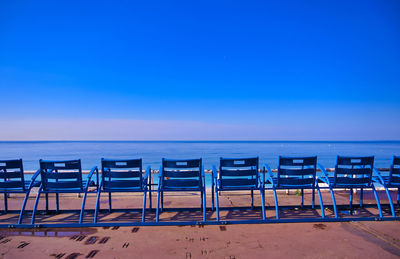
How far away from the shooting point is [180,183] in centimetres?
416

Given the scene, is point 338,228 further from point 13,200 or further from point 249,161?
point 13,200

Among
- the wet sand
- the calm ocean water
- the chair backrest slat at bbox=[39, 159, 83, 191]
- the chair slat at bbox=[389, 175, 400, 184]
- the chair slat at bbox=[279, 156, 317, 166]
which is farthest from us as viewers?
the calm ocean water

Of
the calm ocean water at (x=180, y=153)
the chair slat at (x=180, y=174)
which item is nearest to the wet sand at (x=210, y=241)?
the chair slat at (x=180, y=174)

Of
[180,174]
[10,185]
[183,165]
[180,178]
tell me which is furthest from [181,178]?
[10,185]

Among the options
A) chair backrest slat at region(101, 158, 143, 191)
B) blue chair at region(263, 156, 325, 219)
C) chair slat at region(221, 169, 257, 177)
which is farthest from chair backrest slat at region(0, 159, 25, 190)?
blue chair at region(263, 156, 325, 219)

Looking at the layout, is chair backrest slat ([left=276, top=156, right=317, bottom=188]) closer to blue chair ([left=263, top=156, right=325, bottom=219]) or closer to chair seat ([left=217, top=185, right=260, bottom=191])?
blue chair ([left=263, top=156, right=325, bottom=219])

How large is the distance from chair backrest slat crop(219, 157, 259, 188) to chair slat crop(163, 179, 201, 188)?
0.44 metres

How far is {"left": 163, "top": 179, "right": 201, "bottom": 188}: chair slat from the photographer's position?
13.7ft

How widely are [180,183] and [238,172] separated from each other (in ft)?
3.29

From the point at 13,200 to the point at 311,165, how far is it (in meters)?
6.46

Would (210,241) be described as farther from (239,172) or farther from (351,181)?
(351,181)

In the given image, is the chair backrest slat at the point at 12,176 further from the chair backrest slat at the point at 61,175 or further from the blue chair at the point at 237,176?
the blue chair at the point at 237,176

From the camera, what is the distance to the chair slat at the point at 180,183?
416 centimetres

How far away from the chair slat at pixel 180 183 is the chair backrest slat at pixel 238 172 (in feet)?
1.44
